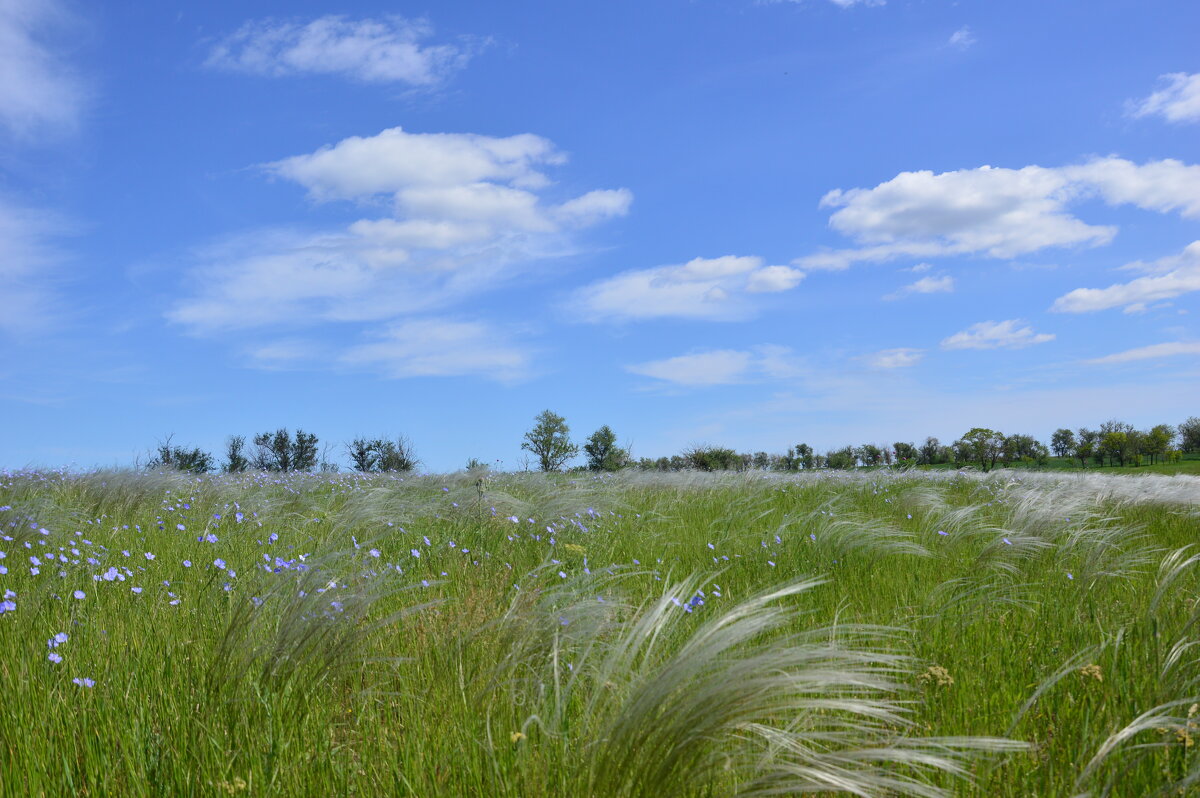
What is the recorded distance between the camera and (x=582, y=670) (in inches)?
104

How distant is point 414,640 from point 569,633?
0.93 meters

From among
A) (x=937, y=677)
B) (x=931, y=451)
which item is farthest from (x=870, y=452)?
(x=937, y=677)

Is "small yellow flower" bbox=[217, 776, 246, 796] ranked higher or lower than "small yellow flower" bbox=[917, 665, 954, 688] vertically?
higher

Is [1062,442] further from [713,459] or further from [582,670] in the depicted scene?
[582,670]

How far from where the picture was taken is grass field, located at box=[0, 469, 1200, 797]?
179cm

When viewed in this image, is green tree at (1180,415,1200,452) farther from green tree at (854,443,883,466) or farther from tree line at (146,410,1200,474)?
green tree at (854,443,883,466)

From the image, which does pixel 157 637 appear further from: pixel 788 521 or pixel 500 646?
pixel 788 521

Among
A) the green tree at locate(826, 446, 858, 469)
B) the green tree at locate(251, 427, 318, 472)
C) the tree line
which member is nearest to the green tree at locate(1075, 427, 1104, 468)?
the tree line

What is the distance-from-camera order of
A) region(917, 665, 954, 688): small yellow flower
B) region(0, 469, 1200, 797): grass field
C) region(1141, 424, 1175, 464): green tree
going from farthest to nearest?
region(1141, 424, 1175, 464): green tree < region(917, 665, 954, 688): small yellow flower < region(0, 469, 1200, 797): grass field

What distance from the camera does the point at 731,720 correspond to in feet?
5.46

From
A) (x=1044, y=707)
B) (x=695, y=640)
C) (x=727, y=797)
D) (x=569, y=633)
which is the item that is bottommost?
(x=1044, y=707)

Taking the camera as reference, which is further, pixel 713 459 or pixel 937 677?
pixel 713 459

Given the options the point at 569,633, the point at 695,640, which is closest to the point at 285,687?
the point at 569,633

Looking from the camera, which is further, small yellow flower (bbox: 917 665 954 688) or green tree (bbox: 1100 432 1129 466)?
green tree (bbox: 1100 432 1129 466)
